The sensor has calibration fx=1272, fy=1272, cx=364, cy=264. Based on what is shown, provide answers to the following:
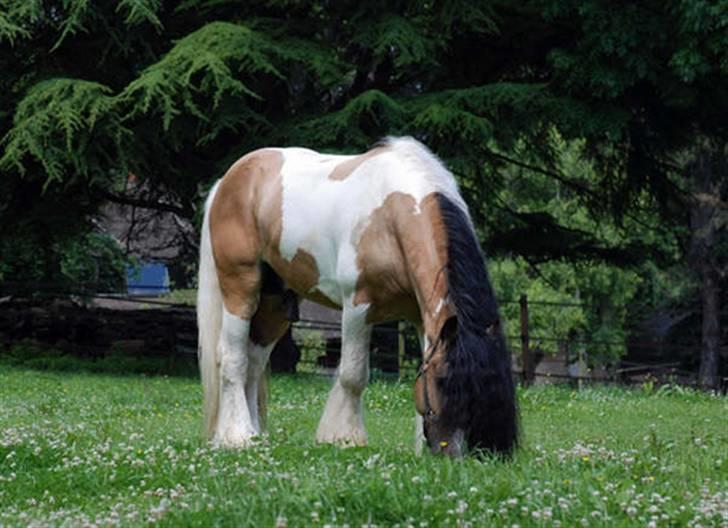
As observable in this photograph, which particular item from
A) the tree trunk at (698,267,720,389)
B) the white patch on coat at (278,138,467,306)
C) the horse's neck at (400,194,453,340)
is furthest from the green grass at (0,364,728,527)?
the tree trunk at (698,267,720,389)

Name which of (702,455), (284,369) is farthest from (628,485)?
(284,369)

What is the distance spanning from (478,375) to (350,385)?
190 centimetres

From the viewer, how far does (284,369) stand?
2244 cm

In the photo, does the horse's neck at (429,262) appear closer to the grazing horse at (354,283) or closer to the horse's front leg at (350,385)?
the grazing horse at (354,283)

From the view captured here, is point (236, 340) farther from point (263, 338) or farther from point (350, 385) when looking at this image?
point (350, 385)

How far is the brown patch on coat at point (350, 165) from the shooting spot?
30.4 ft

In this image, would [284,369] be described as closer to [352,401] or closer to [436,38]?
[436,38]

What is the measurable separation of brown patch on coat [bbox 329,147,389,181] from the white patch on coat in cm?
4

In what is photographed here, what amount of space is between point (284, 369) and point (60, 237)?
4.53 meters

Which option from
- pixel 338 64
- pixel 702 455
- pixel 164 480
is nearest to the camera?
pixel 164 480

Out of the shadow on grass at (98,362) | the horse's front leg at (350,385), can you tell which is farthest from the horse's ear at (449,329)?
the shadow on grass at (98,362)

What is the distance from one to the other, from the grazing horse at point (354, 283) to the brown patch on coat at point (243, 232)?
1 centimetres

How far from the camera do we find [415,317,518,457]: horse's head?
7164 millimetres

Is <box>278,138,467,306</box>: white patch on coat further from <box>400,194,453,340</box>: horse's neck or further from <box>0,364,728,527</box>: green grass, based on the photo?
<box>0,364,728,527</box>: green grass
